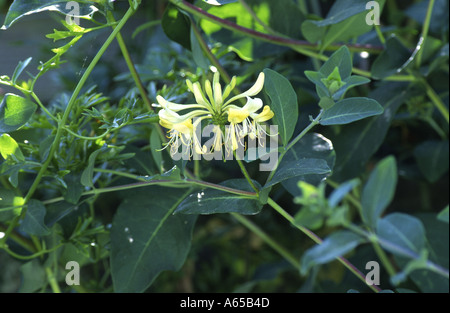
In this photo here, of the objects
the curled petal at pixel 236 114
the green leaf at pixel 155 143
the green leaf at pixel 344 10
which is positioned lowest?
the green leaf at pixel 155 143

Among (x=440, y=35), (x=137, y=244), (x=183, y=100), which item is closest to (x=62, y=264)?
(x=137, y=244)

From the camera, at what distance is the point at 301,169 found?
0.37 meters

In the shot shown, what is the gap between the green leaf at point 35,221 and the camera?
429mm

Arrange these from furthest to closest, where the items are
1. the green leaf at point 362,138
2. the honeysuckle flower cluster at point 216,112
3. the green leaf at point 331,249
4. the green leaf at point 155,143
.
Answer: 1. the green leaf at point 362,138
2. the green leaf at point 155,143
3. the honeysuckle flower cluster at point 216,112
4. the green leaf at point 331,249

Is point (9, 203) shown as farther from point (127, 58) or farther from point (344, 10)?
point (344, 10)

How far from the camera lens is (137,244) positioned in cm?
49

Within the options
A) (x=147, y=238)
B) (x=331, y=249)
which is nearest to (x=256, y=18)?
(x=147, y=238)

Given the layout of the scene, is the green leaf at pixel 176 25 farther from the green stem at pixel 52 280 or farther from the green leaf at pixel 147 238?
the green stem at pixel 52 280

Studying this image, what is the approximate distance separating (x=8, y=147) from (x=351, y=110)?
0.84ft

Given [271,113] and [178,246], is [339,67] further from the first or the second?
[178,246]

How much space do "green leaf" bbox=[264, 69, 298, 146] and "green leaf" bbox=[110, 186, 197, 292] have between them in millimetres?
170

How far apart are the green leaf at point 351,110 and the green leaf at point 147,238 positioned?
20 cm

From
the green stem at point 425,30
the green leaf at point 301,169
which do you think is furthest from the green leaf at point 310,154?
the green stem at point 425,30

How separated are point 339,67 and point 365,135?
0.67ft
